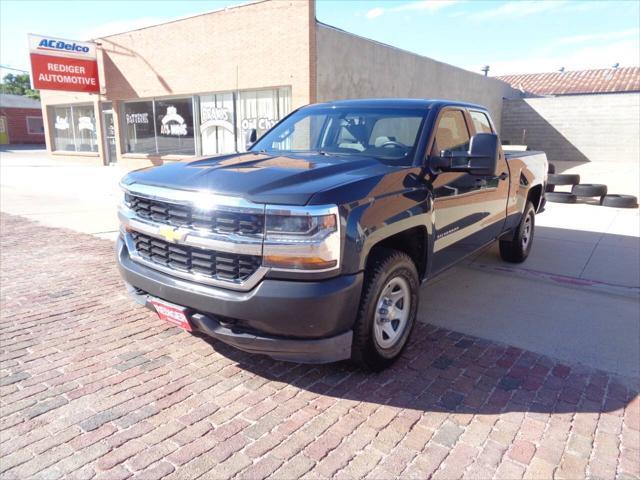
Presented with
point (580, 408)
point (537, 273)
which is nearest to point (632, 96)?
point (537, 273)

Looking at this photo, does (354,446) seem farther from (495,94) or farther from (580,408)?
(495,94)

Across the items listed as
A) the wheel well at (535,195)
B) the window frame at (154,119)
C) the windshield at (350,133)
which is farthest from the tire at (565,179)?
the windshield at (350,133)

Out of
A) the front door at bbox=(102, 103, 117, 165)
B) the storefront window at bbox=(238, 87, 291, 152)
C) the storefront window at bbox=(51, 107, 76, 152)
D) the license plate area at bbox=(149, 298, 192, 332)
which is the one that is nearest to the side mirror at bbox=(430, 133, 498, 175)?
the license plate area at bbox=(149, 298, 192, 332)

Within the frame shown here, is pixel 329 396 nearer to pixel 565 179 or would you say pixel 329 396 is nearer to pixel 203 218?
pixel 203 218

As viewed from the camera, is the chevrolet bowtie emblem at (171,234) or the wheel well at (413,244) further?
the wheel well at (413,244)

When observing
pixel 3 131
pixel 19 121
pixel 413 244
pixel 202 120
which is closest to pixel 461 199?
pixel 413 244

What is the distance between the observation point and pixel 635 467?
2.52 meters

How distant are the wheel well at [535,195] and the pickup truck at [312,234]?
2.80 metres

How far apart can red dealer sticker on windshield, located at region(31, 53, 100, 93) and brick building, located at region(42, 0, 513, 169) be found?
0.50 meters

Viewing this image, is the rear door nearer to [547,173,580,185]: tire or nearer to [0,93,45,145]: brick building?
[547,173,580,185]: tire

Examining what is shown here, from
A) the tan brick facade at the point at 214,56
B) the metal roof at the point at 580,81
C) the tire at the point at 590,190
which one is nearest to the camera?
the tire at the point at 590,190

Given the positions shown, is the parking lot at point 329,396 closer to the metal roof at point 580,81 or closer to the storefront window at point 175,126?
the storefront window at point 175,126

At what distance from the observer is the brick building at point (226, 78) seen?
13.2m

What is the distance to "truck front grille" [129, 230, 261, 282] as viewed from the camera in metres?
2.83
